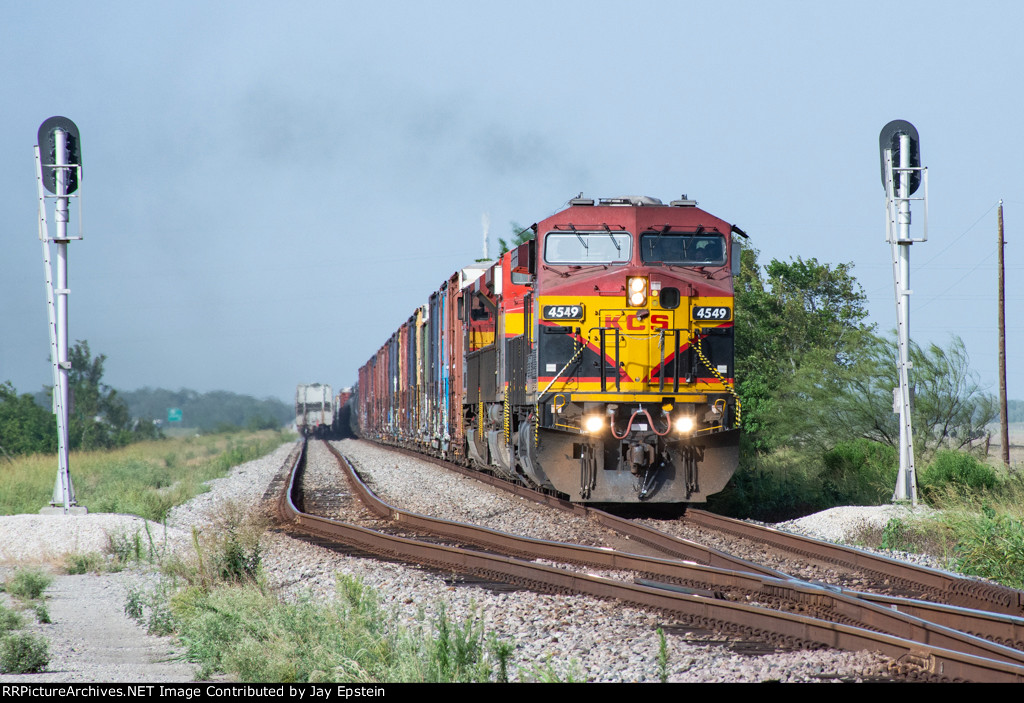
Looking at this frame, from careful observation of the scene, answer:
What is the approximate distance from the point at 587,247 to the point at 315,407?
5878 centimetres

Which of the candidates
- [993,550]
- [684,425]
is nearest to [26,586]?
[684,425]

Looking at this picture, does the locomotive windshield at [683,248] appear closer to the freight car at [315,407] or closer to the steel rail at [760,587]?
the steel rail at [760,587]

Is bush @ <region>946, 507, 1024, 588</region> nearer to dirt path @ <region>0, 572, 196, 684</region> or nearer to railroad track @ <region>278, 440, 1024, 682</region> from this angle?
railroad track @ <region>278, 440, 1024, 682</region>

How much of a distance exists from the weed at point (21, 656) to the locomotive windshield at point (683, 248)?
8576mm

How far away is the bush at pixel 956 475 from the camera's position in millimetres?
14656

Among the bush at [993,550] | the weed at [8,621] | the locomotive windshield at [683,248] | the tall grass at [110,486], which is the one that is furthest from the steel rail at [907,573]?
the tall grass at [110,486]

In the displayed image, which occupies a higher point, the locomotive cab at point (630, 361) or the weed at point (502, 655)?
the locomotive cab at point (630, 361)

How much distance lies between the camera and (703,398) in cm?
1275

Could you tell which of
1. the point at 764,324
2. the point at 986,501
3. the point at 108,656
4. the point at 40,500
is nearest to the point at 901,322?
the point at 986,501

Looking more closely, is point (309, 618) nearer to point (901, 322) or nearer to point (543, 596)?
point (543, 596)

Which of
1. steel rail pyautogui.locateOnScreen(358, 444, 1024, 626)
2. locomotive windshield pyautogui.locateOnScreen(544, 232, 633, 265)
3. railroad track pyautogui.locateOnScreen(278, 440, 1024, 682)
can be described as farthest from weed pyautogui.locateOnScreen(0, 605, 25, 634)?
locomotive windshield pyautogui.locateOnScreen(544, 232, 633, 265)

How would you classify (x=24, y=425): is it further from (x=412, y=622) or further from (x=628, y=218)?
(x=412, y=622)

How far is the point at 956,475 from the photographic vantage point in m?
15.0

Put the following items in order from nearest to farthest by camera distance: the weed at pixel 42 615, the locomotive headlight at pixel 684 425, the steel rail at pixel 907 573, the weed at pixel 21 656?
the weed at pixel 21 656 < the steel rail at pixel 907 573 < the weed at pixel 42 615 < the locomotive headlight at pixel 684 425
